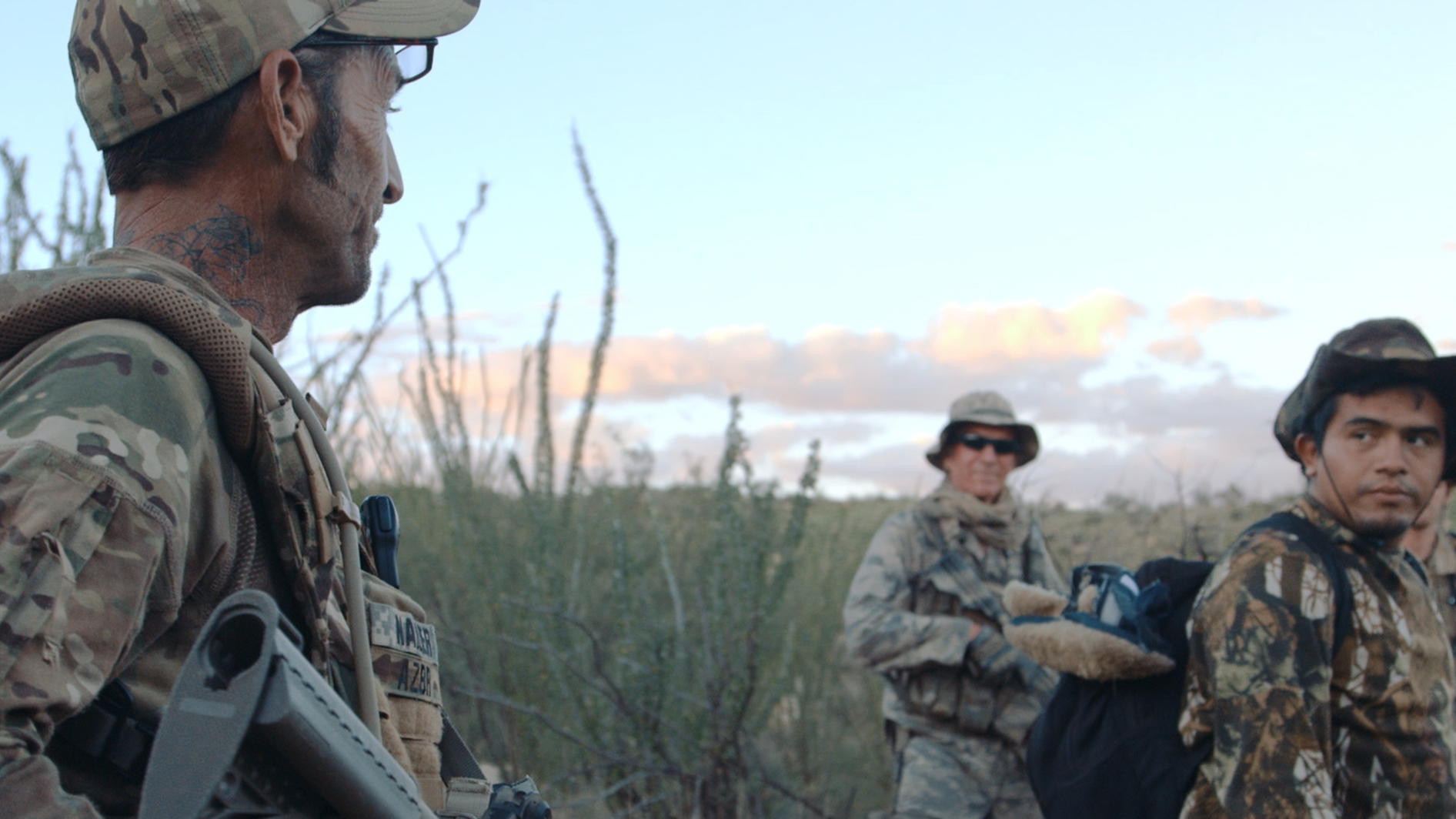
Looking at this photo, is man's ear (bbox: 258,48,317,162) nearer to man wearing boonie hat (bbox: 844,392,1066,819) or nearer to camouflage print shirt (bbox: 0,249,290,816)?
camouflage print shirt (bbox: 0,249,290,816)

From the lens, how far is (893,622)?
4.60m

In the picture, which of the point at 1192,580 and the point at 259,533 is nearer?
the point at 259,533

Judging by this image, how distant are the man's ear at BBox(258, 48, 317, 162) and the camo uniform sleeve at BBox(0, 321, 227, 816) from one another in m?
0.42

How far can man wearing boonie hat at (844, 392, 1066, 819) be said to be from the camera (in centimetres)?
441

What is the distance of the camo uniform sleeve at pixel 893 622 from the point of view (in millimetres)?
4469

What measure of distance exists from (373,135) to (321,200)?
0.13 meters

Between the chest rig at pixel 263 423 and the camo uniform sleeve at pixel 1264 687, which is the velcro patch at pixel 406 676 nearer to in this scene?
the chest rig at pixel 263 423

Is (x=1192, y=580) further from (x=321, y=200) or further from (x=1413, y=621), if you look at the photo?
(x=321, y=200)

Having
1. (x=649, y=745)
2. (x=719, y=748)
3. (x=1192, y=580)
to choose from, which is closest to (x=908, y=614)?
(x=719, y=748)

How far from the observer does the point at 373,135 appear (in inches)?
58.2

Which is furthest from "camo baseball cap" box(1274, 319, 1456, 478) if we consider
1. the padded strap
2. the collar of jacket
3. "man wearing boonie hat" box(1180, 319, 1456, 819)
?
the padded strap

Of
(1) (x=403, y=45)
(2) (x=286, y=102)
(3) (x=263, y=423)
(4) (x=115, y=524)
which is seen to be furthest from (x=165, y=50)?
(4) (x=115, y=524)

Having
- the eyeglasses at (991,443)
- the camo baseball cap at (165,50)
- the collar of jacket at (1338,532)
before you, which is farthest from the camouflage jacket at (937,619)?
the camo baseball cap at (165,50)

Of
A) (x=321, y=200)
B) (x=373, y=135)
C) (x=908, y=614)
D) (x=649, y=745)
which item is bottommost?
(x=649, y=745)
